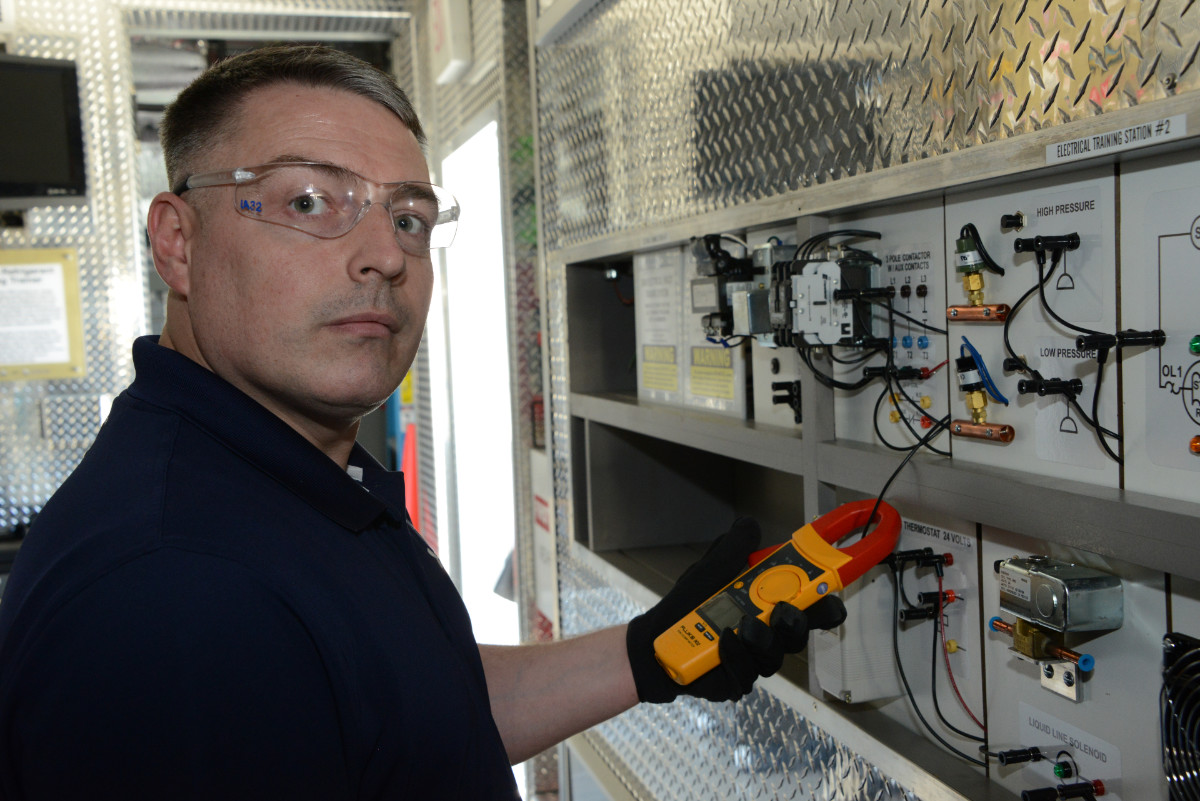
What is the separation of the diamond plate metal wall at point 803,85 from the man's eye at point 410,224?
2.20ft

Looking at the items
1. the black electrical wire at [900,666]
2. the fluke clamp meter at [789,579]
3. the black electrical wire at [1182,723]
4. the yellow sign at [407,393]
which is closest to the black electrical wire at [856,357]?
the fluke clamp meter at [789,579]

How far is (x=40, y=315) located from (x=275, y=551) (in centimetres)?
431

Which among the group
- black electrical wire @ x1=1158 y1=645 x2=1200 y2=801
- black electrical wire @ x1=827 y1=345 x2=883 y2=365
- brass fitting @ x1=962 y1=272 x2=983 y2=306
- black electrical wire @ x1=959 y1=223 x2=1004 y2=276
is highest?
black electrical wire @ x1=959 y1=223 x2=1004 y2=276

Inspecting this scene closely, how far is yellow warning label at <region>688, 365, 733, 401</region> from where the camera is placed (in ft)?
6.82

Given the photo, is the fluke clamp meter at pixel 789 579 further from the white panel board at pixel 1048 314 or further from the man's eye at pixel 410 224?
the man's eye at pixel 410 224

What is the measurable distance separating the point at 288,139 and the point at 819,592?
106 centimetres

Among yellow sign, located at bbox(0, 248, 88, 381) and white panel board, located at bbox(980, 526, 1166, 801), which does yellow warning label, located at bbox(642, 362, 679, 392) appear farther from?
yellow sign, located at bbox(0, 248, 88, 381)

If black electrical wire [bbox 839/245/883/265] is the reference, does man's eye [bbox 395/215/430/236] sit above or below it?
above

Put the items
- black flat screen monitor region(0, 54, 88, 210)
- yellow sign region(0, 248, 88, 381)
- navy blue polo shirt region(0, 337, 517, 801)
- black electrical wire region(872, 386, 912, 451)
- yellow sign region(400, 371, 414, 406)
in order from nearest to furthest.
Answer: navy blue polo shirt region(0, 337, 517, 801), black electrical wire region(872, 386, 912, 451), black flat screen monitor region(0, 54, 88, 210), yellow sign region(0, 248, 88, 381), yellow sign region(400, 371, 414, 406)

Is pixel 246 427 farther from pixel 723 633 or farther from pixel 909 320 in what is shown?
pixel 909 320

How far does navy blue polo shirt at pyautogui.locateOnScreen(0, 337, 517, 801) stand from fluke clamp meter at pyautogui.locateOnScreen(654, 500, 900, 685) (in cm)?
36

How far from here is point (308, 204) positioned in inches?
52.8

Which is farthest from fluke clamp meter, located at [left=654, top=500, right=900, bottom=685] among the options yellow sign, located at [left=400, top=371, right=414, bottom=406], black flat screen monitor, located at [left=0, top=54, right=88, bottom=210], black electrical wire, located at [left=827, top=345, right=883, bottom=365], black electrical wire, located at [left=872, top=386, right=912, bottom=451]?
yellow sign, located at [left=400, top=371, right=414, bottom=406]

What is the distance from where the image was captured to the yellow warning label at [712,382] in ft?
6.82
